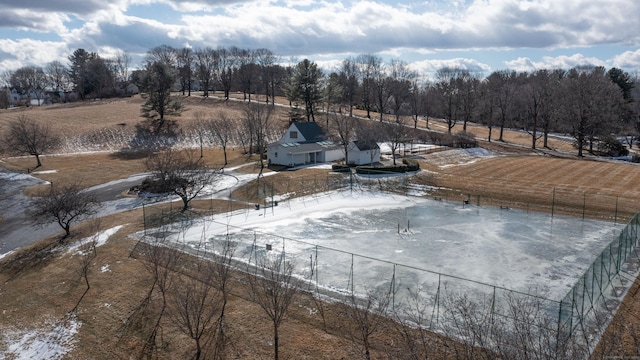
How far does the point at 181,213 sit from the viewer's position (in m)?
32.5

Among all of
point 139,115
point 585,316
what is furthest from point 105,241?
point 139,115

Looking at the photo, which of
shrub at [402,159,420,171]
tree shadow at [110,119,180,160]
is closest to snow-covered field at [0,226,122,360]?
shrub at [402,159,420,171]

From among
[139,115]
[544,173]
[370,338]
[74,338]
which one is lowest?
[74,338]

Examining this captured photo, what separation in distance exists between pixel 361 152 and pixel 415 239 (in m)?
25.7

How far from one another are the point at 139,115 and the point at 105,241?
53.8 m

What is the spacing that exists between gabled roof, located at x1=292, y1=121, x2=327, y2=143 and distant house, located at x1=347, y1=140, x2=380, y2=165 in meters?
7.48

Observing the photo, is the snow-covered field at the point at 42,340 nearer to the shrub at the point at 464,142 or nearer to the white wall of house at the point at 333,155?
the white wall of house at the point at 333,155

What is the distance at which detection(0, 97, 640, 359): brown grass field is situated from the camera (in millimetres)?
16328

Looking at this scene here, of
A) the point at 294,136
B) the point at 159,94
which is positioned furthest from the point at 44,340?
the point at 159,94

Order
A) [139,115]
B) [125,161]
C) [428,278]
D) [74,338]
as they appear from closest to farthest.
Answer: [74,338] → [428,278] → [125,161] → [139,115]

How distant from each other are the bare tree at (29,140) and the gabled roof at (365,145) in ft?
123

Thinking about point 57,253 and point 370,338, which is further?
point 57,253

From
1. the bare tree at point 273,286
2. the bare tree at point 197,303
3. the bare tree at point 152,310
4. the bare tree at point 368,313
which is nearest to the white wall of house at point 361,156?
the bare tree at point 273,286

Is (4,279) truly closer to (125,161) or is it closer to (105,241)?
(105,241)
